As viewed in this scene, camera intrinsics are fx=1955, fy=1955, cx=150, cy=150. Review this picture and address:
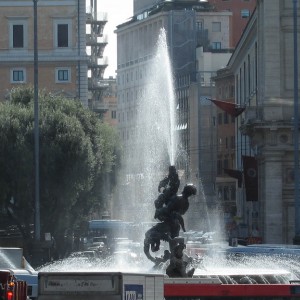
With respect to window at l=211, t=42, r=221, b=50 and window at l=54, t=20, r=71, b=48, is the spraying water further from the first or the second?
window at l=211, t=42, r=221, b=50

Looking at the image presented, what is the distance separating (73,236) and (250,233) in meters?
10.9

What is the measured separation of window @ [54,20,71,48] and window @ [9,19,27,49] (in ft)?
6.80

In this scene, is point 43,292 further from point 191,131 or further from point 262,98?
point 191,131

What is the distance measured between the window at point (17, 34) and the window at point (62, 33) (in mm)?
2072

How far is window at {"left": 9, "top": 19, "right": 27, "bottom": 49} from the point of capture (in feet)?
400

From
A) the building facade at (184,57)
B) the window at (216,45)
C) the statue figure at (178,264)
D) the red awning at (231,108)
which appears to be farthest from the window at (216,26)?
the statue figure at (178,264)

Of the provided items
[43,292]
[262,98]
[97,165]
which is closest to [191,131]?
[97,165]

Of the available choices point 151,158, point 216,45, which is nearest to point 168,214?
point 151,158

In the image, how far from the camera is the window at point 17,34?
400 ft

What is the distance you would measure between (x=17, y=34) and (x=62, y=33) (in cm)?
289

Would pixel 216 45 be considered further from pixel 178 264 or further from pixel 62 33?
pixel 178 264

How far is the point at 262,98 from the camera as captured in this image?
268 feet

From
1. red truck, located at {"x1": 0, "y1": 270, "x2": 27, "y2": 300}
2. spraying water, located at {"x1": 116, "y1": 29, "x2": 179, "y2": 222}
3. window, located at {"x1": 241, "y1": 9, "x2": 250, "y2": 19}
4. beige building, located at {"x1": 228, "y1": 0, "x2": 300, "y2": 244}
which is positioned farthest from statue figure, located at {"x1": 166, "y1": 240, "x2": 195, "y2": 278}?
window, located at {"x1": 241, "y1": 9, "x2": 250, "y2": 19}

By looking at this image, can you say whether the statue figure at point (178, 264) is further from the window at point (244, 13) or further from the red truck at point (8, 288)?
the window at point (244, 13)
